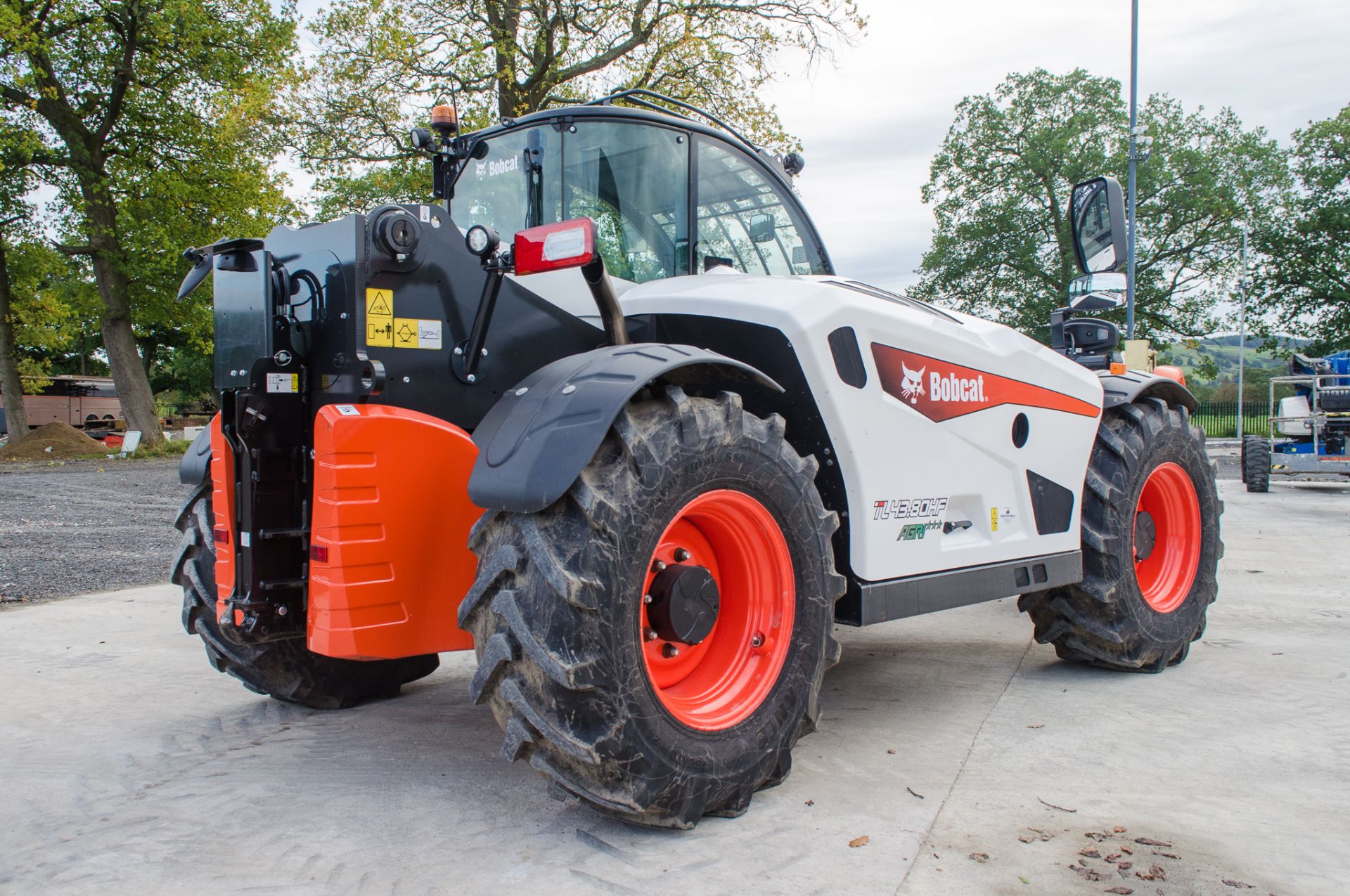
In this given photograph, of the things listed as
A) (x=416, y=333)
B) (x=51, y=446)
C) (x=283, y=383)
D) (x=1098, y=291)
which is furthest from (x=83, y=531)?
(x=51, y=446)

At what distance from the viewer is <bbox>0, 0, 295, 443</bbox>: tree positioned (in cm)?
2195

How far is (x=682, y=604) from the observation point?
2.98m

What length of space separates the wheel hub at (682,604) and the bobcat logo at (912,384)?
1139 millimetres

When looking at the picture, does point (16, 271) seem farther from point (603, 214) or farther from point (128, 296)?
point (603, 214)

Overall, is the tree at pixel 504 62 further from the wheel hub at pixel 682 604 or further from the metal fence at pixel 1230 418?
the metal fence at pixel 1230 418

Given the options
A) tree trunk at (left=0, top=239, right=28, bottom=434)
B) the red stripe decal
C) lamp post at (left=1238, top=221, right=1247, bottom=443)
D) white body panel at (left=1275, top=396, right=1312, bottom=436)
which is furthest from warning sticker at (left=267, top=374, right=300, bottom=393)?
lamp post at (left=1238, top=221, right=1247, bottom=443)

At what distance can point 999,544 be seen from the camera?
416cm

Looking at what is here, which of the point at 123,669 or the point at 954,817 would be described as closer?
the point at 954,817

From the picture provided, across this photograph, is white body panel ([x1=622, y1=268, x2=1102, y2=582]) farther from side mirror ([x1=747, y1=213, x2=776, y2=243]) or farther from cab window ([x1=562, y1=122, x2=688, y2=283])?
side mirror ([x1=747, y1=213, x2=776, y2=243])

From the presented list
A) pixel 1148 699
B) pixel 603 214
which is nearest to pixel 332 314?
pixel 603 214

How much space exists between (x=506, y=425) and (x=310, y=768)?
151 centimetres

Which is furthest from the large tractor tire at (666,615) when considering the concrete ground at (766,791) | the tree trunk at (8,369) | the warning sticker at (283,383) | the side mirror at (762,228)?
the tree trunk at (8,369)

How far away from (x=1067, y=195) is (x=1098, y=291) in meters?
39.8

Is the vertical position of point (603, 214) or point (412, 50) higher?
point (412, 50)
